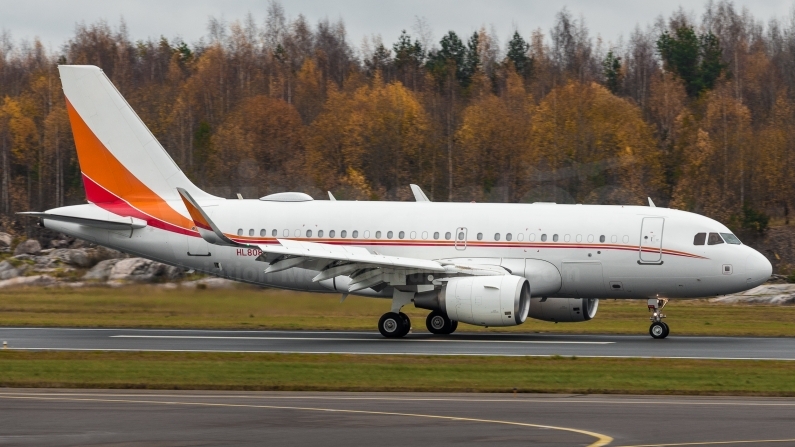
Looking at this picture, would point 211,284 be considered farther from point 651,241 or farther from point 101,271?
point 651,241

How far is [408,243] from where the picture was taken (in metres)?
33.7

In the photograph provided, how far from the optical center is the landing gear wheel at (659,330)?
31.5 metres

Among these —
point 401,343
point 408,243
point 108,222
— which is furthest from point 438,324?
point 108,222

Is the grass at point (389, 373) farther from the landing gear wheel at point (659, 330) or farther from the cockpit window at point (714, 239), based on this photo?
the cockpit window at point (714, 239)

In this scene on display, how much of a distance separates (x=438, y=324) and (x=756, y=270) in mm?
8696

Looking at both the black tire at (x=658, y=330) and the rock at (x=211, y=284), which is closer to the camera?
the black tire at (x=658, y=330)

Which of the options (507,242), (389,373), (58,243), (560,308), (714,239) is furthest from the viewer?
(58,243)

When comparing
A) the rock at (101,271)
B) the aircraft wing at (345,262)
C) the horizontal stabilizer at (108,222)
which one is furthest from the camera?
the rock at (101,271)

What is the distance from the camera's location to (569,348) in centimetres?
2891

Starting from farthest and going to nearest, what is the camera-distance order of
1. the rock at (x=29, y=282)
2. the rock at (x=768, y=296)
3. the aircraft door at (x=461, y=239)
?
the rock at (x=768, y=296) < the rock at (x=29, y=282) < the aircraft door at (x=461, y=239)

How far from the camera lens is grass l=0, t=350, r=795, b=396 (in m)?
21.1

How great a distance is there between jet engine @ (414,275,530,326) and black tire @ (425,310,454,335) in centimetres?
244

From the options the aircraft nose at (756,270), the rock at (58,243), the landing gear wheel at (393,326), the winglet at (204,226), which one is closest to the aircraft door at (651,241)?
the aircraft nose at (756,270)

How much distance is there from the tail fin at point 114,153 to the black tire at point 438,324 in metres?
8.45
